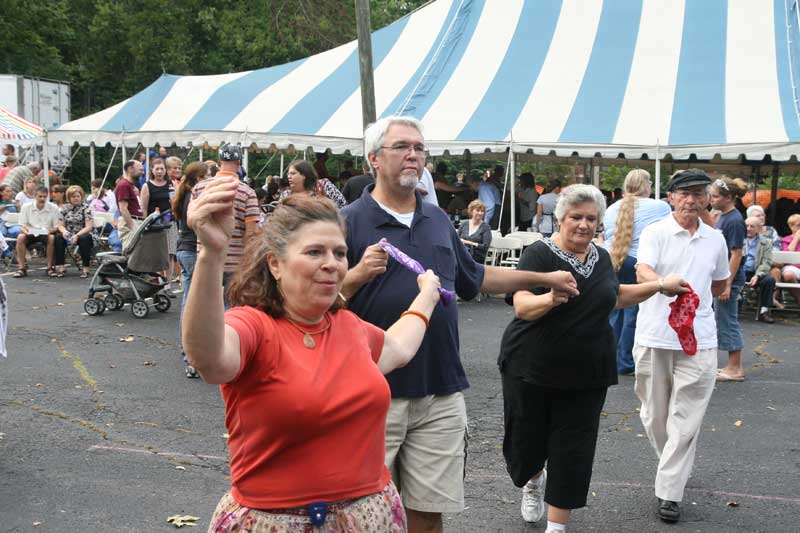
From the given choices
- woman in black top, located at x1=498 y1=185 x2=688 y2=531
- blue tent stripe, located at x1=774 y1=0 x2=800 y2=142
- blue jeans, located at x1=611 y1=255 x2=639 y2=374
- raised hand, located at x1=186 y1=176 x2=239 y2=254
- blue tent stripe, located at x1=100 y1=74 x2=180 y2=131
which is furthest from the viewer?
blue tent stripe, located at x1=100 y1=74 x2=180 y2=131

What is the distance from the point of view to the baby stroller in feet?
36.6

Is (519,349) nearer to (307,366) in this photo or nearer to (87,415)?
(307,366)

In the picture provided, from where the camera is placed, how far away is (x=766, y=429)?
22.7 feet

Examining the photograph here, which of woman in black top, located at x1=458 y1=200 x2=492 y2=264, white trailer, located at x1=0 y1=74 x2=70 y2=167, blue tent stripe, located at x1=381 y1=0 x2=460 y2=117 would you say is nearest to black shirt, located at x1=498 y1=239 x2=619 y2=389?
woman in black top, located at x1=458 y1=200 x2=492 y2=264

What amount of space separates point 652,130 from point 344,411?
12.2 metres

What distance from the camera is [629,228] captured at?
8086mm

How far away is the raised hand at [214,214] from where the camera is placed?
197 cm

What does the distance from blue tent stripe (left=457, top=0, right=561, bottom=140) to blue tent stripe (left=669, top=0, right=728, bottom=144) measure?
90.3 inches

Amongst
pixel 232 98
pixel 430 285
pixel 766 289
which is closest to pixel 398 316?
pixel 430 285

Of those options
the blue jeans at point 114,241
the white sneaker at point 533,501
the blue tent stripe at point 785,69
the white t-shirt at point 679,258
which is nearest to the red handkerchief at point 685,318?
the white t-shirt at point 679,258

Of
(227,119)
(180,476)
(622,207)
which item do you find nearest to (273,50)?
(227,119)

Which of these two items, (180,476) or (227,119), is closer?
(180,476)

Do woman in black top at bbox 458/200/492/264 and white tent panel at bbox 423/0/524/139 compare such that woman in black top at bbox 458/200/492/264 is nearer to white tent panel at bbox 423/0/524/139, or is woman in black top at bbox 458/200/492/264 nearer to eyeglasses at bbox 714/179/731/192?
white tent panel at bbox 423/0/524/139

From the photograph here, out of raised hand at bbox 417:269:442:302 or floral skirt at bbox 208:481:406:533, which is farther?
raised hand at bbox 417:269:442:302
